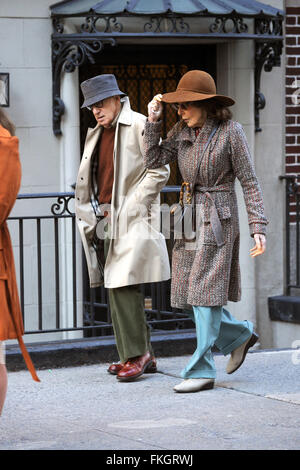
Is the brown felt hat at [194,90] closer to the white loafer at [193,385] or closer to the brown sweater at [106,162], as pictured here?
the brown sweater at [106,162]

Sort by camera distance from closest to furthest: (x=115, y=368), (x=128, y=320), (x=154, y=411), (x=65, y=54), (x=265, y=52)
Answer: (x=154, y=411), (x=128, y=320), (x=115, y=368), (x=65, y=54), (x=265, y=52)

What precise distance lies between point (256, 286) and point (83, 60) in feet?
9.21

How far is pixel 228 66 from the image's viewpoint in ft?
32.2

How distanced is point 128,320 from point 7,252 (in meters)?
1.92

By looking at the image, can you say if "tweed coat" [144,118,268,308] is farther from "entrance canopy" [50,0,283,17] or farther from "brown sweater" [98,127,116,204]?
"entrance canopy" [50,0,283,17]

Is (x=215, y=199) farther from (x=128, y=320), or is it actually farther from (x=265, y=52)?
(x=265, y=52)

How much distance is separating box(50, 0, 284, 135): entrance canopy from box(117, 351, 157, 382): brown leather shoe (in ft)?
10.0

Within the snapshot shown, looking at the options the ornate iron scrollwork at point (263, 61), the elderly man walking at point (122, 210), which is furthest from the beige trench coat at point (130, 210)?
the ornate iron scrollwork at point (263, 61)

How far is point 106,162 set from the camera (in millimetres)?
6699

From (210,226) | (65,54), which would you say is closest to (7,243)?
(210,226)

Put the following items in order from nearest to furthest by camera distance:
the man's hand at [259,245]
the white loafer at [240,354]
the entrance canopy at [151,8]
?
the man's hand at [259,245]
the white loafer at [240,354]
the entrance canopy at [151,8]

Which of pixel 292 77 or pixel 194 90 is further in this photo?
pixel 292 77

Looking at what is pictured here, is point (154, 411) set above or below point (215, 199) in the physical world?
below

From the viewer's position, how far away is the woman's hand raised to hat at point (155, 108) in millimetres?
6199
